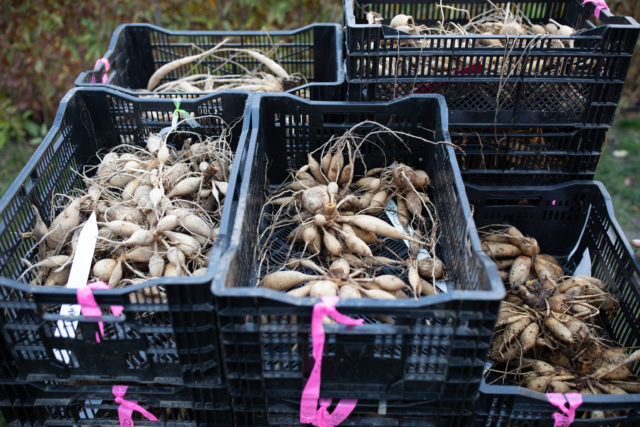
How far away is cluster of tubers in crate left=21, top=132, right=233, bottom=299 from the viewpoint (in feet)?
7.18

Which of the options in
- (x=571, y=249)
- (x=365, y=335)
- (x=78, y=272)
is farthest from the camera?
(x=571, y=249)

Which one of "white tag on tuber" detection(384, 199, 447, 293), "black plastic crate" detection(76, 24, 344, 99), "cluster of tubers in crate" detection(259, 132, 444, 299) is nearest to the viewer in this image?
"cluster of tubers in crate" detection(259, 132, 444, 299)

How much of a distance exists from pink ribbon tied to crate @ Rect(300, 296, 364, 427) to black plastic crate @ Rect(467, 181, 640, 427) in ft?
1.57

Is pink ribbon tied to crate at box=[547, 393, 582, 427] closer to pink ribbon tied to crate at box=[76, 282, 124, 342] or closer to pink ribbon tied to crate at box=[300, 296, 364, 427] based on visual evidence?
pink ribbon tied to crate at box=[300, 296, 364, 427]

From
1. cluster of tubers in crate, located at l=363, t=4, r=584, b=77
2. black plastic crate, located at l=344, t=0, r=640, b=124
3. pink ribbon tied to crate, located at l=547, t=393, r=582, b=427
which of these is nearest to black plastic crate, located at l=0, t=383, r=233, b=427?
pink ribbon tied to crate, located at l=547, t=393, r=582, b=427

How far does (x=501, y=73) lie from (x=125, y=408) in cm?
206

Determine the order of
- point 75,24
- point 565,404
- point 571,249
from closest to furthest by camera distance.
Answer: point 565,404, point 571,249, point 75,24

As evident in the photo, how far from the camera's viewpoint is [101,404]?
1981 millimetres

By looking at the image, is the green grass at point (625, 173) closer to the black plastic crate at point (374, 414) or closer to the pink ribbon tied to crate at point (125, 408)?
the black plastic crate at point (374, 414)

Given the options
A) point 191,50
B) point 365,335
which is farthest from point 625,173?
point 365,335

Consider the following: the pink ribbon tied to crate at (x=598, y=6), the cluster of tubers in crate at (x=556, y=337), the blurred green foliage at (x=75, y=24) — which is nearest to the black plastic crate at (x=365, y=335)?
the cluster of tubers in crate at (x=556, y=337)

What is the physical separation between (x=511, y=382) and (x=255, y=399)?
1.11m

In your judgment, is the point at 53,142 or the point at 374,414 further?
the point at 53,142

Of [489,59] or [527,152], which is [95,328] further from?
[527,152]
